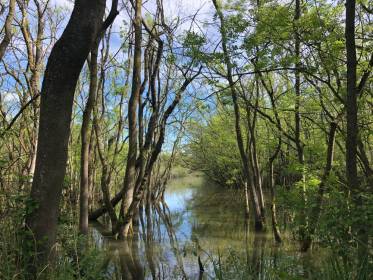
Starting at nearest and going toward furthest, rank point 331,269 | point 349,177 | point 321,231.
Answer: point 331,269 < point 321,231 < point 349,177

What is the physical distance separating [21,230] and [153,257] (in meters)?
7.28

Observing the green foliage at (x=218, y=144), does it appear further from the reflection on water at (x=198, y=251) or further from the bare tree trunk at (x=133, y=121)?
the bare tree trunk at (x=133, y=121)

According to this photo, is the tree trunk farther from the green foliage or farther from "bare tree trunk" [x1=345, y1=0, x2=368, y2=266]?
the green foliage

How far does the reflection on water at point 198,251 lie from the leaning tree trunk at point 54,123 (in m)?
2.37

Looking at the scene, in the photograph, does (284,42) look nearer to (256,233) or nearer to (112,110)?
(256,233)

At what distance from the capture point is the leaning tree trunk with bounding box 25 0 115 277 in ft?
14.0

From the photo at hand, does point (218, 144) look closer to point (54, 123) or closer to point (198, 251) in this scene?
point (198, 251)

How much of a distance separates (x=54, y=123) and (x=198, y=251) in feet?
25.7

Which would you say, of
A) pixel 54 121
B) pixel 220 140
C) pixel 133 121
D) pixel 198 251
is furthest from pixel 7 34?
pixel 220 140

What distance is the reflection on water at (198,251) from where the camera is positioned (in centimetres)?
612

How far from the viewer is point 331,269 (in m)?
4.25

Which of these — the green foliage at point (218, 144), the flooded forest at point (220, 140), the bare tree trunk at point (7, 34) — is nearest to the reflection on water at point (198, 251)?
the flooded forest at point (220, 140)

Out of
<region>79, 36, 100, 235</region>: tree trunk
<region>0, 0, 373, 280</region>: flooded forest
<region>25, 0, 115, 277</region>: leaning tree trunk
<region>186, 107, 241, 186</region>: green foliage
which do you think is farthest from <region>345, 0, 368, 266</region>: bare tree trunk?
<region>186, 107, 241, 186</region>: green foliage

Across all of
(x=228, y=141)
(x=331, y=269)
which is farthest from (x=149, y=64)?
(x=331, y=269)
